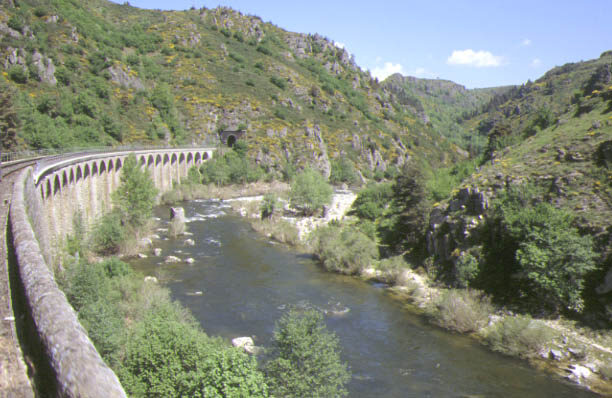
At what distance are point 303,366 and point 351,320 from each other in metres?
9.73

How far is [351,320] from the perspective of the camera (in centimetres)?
2358

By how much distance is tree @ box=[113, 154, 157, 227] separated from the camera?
3831cm

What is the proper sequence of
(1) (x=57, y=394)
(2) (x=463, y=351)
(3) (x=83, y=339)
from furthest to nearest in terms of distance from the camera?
(2) (x=463, y=351) → (3) (x=83, y=339) → (1) (x=57, y=394)

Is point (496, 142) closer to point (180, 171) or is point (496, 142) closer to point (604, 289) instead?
point (604, 289)

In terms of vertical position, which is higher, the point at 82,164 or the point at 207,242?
the point at 82,164

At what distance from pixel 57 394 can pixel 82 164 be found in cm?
3972

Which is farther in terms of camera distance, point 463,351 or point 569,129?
point 569,129

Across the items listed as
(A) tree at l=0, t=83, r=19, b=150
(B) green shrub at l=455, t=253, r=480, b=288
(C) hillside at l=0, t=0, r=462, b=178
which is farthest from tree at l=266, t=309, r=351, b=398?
(C) hillside at l=0, t=0, r=462, b=178

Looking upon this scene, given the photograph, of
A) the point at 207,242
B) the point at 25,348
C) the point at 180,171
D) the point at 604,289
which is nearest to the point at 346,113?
the point at 180,171

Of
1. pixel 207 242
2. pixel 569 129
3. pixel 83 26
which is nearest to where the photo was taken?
pixel 569 129

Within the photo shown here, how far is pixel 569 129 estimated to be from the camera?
34.0 meters

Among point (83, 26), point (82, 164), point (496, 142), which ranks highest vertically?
point (83, 26)

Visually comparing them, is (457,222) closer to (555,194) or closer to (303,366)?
(555,194)

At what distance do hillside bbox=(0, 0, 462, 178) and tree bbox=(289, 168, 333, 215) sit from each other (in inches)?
1158
